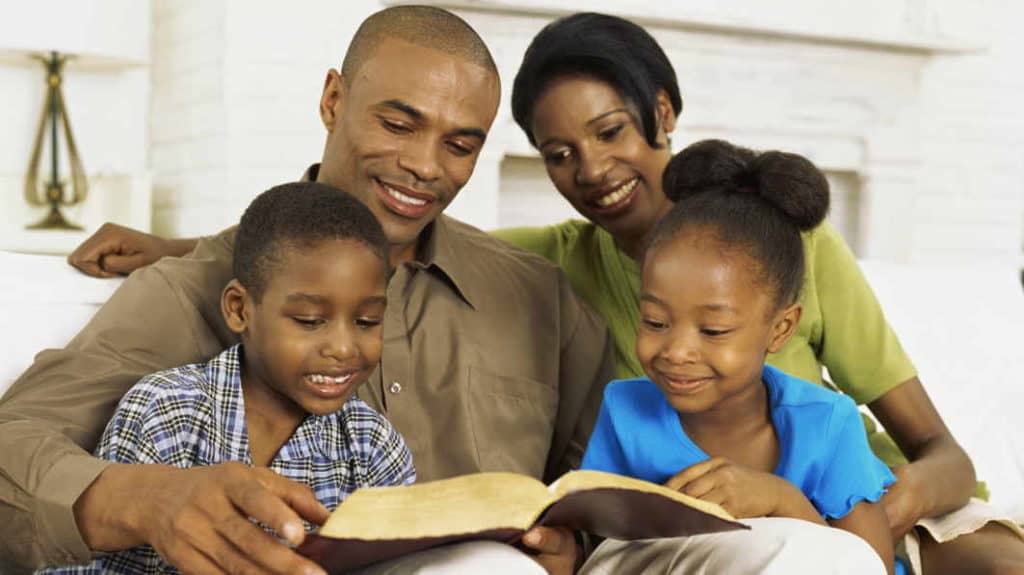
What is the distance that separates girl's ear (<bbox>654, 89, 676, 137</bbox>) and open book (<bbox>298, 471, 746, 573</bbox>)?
91 cm

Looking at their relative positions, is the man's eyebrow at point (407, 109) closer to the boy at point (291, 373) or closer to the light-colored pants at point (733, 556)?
the boy at point (291, 373)

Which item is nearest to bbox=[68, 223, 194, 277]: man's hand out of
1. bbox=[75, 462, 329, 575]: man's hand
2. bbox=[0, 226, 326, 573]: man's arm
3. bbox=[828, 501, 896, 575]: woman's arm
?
bbox=[0, 226, 326, 573]: man's arm

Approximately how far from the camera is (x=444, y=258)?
73.6 inches

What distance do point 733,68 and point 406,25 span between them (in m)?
2.55

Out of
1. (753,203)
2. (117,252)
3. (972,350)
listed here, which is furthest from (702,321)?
(972,350)

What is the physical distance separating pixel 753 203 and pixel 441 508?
732 millimetres

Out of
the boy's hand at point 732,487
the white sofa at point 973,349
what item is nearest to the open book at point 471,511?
the boy's hand at point 732,487

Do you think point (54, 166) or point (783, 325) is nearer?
point (783, 325)

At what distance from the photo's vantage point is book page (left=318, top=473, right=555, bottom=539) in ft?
3.61

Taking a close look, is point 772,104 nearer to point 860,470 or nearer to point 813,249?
Result: point 813,249

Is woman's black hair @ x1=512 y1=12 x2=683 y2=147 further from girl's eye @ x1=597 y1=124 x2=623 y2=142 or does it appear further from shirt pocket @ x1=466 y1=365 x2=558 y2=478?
shirt pocket @ x1=466 y1=365 x2=558 y2=478

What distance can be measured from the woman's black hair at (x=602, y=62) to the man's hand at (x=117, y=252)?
61 centimetres

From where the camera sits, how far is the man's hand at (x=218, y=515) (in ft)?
3.64

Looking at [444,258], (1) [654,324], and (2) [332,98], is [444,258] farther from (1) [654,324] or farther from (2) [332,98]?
(1) [654,324]
